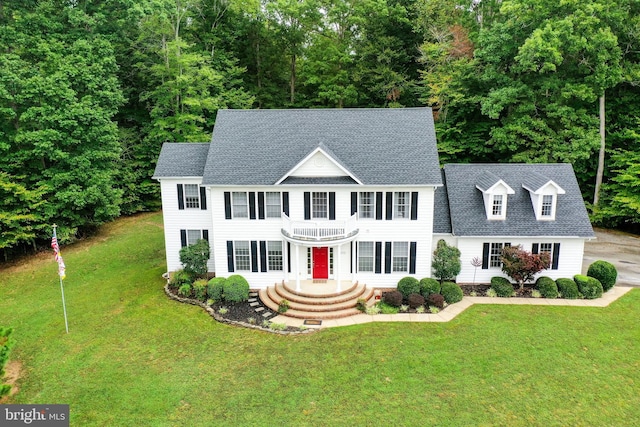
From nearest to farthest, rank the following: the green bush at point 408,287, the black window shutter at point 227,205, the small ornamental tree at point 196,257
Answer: the green bush at point 408,287 < the black window shutter at point 227,205 < the small ornamental tree at point 196,257

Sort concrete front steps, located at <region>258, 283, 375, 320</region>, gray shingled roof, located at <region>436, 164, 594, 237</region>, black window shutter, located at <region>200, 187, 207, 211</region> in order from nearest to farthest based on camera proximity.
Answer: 1. concrete front steps, located at <region>258, 283, 375, 320</region>
2. gray shingled roof, located at <region>436, 164, 594, 237</region>
3. black window shutter, located at <region>200, 187, 207, 211</region>

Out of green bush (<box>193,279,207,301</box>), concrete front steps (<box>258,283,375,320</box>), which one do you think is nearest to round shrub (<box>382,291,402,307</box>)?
concrete front steps (<box>258,283,375,320</box>)

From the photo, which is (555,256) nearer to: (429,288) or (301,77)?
(429,288)

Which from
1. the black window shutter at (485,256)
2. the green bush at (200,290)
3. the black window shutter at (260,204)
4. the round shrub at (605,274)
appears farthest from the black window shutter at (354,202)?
the round shrub at (605,274)

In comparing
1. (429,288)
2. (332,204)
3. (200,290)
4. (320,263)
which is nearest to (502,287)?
(429,288)

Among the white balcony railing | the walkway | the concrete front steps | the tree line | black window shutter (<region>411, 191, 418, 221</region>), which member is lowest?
the walkway

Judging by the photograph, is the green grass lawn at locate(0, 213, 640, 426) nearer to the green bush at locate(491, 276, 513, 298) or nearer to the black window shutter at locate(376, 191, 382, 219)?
the green bush at locate(491, 276, 513, 298)

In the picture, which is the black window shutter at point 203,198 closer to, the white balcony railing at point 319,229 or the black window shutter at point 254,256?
the black window shutter at point 254,256
